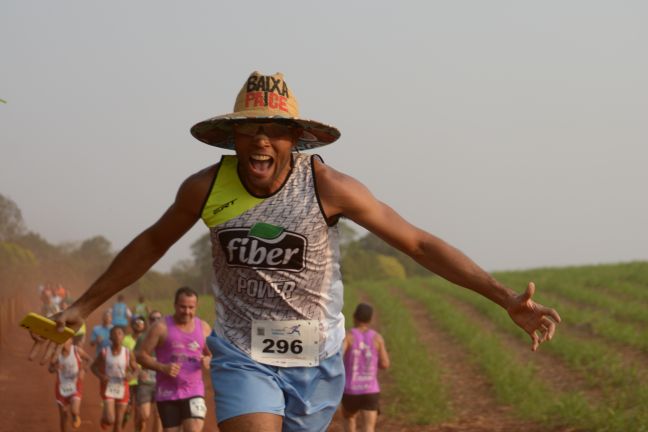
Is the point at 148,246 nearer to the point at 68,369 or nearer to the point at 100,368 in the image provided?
the point at 100,368

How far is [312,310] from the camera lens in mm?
4957

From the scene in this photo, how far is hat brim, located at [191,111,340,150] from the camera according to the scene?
481 centimetres

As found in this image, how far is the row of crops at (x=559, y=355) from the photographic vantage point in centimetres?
1440

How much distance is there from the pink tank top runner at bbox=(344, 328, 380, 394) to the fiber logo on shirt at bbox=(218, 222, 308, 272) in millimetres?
6249

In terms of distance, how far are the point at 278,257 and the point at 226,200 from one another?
1.21 feet

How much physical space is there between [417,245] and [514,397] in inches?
458

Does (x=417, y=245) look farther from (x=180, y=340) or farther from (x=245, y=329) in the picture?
(x=180, y=340)

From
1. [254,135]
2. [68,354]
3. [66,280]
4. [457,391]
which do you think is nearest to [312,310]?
[254,135]

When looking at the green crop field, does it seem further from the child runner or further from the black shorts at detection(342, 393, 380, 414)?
the child runner

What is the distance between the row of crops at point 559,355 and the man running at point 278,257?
319 inches

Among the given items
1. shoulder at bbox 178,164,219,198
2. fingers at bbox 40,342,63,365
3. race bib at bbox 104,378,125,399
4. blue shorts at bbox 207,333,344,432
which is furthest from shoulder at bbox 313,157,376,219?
race bib at bbox 104,378,125,399

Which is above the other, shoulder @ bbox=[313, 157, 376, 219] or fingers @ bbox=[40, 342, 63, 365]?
shoulder @ bbox=[313, 157, 376, 219]

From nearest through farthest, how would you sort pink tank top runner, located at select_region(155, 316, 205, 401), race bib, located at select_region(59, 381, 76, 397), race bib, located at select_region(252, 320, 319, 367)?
1. race bib, located at select_region(252, 320, 319, 367)
2. pink tank top runner, located at select_region(155, 316, 205, 401)
3. race bib, located at select_region(59, 381, 76, 397)

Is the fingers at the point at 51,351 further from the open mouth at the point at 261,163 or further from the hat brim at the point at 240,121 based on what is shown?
the open mouth at the point at 261,163
